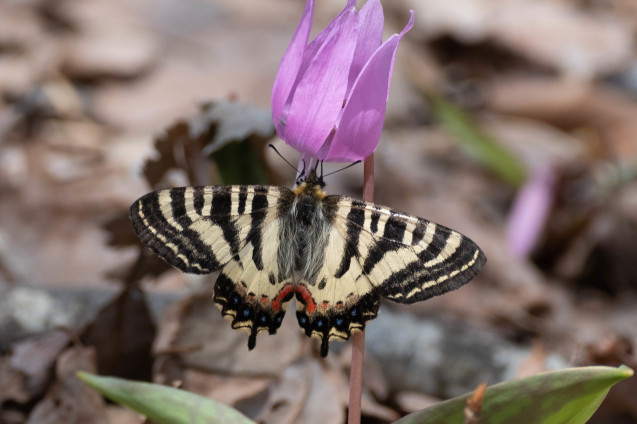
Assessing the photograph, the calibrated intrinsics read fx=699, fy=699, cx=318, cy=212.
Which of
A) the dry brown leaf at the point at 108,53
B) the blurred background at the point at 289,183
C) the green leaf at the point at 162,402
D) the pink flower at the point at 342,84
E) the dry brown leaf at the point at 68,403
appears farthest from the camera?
the dry brown leaf at the point at 108,53

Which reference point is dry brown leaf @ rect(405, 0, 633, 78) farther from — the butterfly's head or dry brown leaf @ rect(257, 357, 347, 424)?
the butterfly's head

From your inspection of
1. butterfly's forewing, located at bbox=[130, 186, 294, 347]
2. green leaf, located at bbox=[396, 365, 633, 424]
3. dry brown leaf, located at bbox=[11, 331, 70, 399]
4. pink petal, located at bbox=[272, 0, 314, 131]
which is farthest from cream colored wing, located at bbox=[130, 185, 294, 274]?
dry brown leaf, located at bbox=[11, 331, 70, 399]

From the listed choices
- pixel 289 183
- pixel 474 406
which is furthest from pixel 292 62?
pixel 289 183

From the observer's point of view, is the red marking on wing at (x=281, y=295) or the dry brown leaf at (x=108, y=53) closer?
the red marking on wing at (x=281, y=295)

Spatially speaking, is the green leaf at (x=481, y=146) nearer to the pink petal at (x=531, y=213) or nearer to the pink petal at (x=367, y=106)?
the pink petal at (x=531, y=213)

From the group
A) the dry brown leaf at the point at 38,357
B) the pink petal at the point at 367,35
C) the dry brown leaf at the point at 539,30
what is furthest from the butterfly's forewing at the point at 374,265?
the dry brown leaf at the point at 539,30

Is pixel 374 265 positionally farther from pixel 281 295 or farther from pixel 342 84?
pixel 342 84
